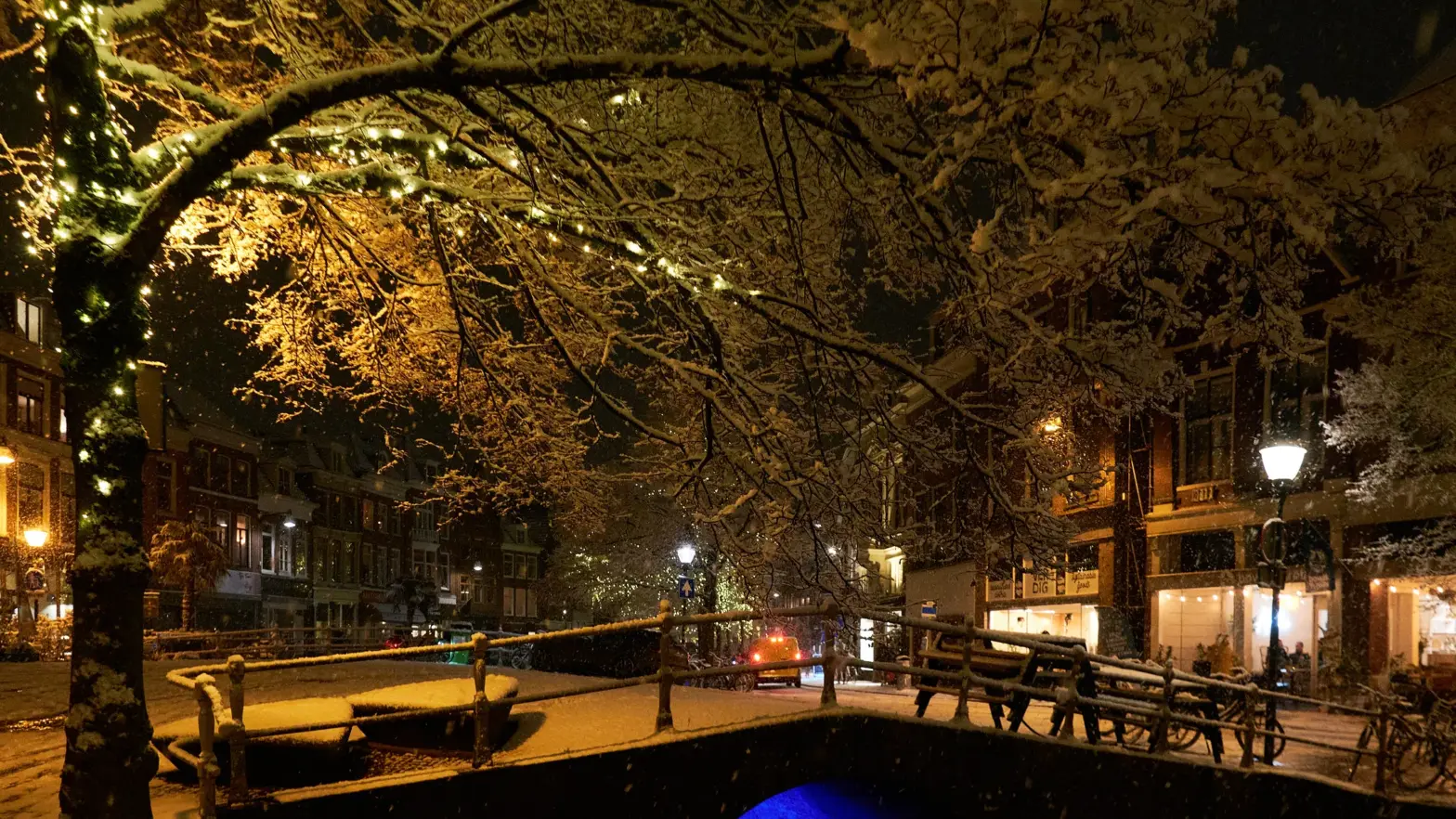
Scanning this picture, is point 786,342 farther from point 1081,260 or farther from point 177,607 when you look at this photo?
point 177,607

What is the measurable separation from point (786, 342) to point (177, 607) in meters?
47.3

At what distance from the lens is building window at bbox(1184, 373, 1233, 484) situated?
27984mm

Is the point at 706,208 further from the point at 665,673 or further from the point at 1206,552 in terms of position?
the point at 1206,552

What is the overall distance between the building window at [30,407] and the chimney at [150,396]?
117 feet

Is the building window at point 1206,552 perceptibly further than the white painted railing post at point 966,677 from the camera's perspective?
Yes

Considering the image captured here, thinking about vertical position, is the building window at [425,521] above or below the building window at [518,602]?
above

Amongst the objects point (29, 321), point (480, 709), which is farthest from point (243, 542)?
point (480, 709)

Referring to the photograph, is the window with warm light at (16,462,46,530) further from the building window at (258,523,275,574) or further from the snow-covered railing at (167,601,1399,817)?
the snow-covered railing at (167,601,1399,817)

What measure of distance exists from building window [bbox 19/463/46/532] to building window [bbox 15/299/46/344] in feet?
15.4

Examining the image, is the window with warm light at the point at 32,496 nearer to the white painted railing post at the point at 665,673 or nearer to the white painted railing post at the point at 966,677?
the white painted railing post at the point at 665,673

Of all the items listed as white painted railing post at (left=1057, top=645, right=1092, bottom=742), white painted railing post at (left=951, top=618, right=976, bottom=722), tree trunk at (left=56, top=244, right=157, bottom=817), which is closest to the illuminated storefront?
white painted railing post at (left=1057, top=645, right=1092, bottom=742)

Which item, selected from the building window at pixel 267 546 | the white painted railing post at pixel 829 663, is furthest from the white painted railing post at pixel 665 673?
the building window at pixel 267 546

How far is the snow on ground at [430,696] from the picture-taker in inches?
334

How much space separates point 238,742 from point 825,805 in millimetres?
7408
